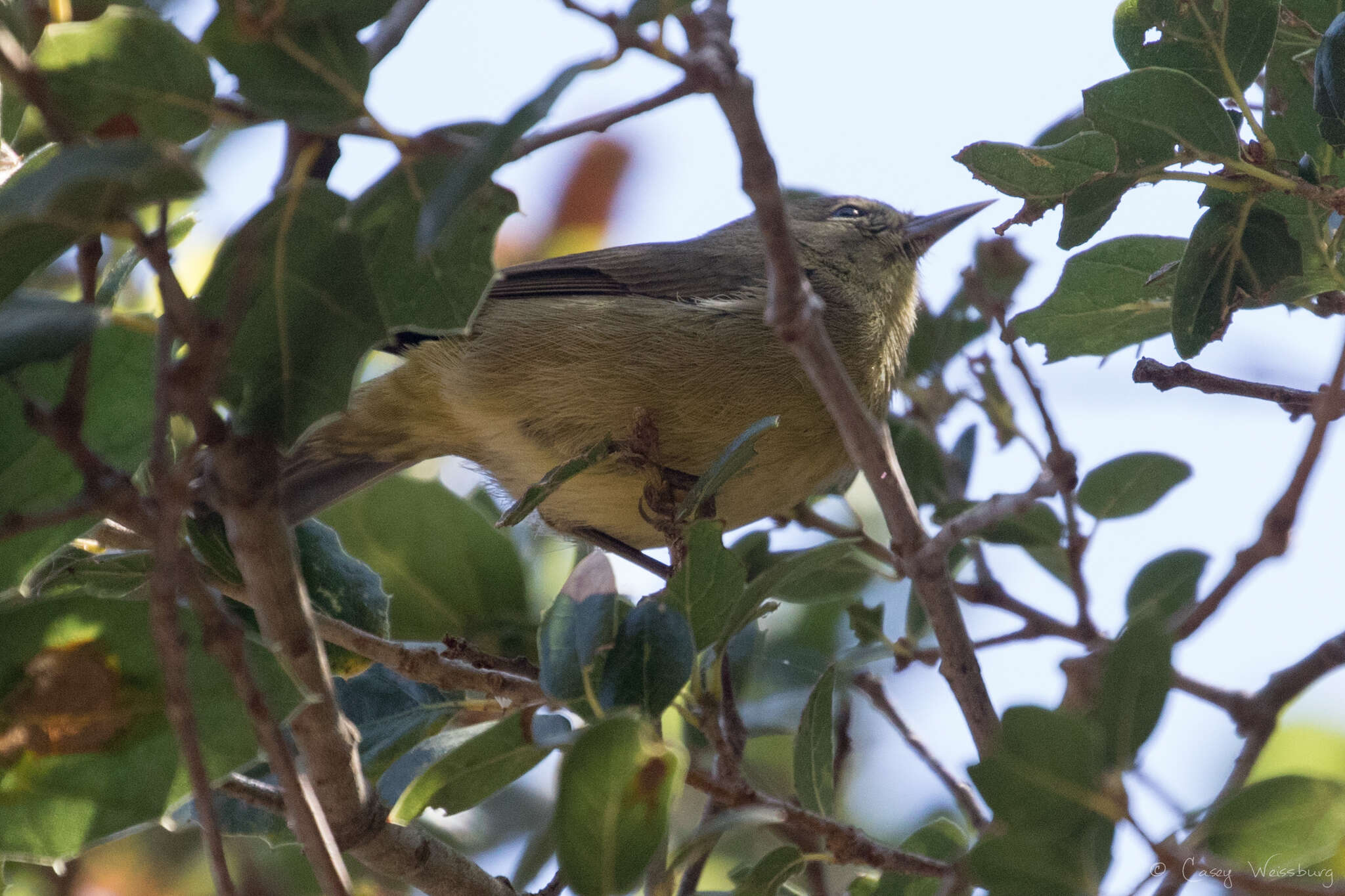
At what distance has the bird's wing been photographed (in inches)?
163

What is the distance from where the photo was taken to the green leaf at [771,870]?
215 cm

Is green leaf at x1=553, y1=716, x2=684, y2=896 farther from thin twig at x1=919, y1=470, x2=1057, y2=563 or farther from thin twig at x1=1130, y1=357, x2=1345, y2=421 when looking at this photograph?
thin twig at x1=1130, y1=357, x2=1345, y2=421

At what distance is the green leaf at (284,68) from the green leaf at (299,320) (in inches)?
5.5

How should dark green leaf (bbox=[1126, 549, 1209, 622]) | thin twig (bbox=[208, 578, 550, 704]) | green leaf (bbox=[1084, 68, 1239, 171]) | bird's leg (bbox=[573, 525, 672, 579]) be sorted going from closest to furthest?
green leaf (bbox=[1084, 68, 1239, 171]) → thin twig (bbox=[208, 578, 550, 704]) → dark green leaf (bbox=[1126, 549, 1209, 622]) → bird's leg (bbox=[573, 525, 672, 579])

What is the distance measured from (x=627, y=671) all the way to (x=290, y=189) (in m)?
0.88

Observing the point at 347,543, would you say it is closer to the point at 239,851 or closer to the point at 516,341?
the point at 516,341

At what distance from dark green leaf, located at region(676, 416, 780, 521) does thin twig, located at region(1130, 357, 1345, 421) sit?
732 millimetres

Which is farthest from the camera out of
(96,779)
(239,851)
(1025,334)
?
(239,851)

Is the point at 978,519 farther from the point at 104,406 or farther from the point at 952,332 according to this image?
the point at 952,332

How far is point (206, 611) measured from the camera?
1439 millimetres

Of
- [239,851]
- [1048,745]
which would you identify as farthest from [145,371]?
[239,851]

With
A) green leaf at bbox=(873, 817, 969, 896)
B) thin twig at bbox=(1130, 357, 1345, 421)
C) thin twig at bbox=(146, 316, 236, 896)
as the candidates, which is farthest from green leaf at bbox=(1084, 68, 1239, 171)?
thin twig at bbox=(146, 316, 236, 896)

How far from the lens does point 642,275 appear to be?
4.26m

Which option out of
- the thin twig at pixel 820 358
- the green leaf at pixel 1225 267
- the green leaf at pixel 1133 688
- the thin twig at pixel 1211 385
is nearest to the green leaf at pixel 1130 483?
the thin twig at pixel 1211 385
